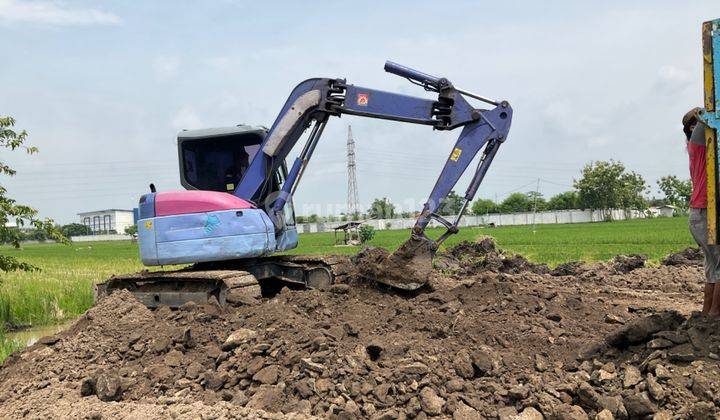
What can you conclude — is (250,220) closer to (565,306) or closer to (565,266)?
(565,306)

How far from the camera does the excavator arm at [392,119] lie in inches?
313

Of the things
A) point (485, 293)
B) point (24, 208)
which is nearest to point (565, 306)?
point (485, 293)

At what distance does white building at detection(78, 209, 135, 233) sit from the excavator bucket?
105m

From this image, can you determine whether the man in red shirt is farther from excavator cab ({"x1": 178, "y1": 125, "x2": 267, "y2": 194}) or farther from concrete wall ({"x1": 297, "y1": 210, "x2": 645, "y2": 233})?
concrete wall ({"x1": 297, "y1": 210, "x2": 645, "y2": 233})

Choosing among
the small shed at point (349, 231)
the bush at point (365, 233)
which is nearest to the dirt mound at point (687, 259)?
the small shed at point (349, 231)

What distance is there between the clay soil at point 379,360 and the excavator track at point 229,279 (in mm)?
334

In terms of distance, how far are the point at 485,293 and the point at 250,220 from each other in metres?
3.15

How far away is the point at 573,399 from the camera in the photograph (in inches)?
169

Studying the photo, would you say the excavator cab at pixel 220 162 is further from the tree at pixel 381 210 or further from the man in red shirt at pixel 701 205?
the tree at pixel 381 210

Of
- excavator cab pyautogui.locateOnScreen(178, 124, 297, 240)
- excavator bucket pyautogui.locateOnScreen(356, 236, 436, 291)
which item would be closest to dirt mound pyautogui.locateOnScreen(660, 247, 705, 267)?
excavator bucket pyautogui.locateOnScreen(356, 236, 436, 291)

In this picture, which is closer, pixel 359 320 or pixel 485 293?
pixel 359 320

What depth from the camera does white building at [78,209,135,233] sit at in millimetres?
106750

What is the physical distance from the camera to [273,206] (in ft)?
28.5

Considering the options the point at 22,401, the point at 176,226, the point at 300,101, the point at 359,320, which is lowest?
the point at 22,401
